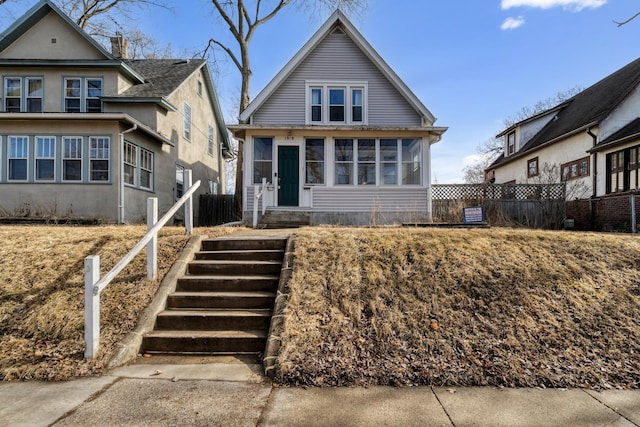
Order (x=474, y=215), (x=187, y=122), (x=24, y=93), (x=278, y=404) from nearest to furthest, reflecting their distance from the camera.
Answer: (x=278, y=404) < (x=474, y=215) < (x=24, y=93) < (x=187, y=122)

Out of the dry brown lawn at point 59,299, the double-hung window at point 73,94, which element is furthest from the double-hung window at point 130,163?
the dry brown lawn at point 59,299

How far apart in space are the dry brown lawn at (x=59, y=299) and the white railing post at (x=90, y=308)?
133mm

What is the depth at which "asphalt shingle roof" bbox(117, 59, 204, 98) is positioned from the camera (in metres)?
15.2

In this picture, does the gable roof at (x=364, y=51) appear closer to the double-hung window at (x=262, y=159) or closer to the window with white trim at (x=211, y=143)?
the double-hung window at (x=262, y=159)

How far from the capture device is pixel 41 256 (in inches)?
239

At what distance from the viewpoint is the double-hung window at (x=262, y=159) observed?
12805 mm

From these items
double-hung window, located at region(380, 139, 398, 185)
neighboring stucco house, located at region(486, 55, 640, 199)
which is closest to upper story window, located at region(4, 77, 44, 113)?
double-hung window, located at region(380, 139, 398, 185)

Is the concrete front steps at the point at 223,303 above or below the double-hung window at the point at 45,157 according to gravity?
below

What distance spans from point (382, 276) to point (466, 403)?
88.6 inches

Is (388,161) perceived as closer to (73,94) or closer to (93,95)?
(93,95)

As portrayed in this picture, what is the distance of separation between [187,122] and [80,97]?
190 inches

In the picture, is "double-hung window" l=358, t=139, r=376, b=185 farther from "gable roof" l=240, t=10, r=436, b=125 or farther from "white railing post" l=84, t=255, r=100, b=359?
"white railing post" l=84, t=255, r=100, b=359

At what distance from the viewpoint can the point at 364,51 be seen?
522 inches

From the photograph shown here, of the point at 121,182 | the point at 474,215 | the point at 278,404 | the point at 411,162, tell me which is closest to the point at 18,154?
the point at 121,182
